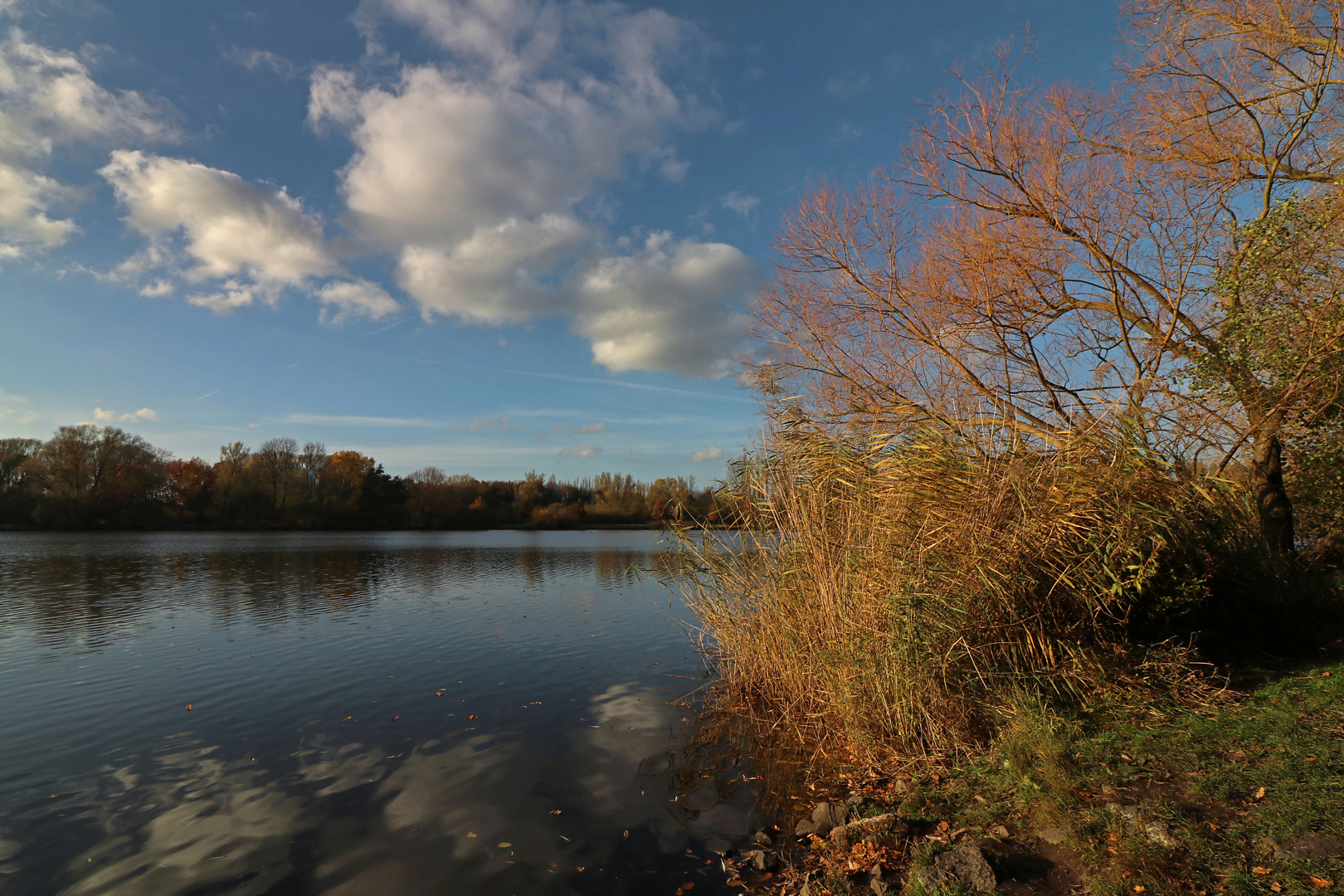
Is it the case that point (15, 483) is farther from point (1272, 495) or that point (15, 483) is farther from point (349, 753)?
point (1272, 495)

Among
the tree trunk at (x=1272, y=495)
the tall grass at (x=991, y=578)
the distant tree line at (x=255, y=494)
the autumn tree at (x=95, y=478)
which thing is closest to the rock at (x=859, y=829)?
the tall grass at (x=991, y=578)

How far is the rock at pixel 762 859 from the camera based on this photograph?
15.8ft

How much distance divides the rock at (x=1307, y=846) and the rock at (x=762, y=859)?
3055 mm

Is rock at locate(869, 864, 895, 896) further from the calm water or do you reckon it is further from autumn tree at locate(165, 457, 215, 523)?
autumn tree at locate(165, 457, 215, 523)

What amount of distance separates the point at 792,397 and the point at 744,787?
464cm

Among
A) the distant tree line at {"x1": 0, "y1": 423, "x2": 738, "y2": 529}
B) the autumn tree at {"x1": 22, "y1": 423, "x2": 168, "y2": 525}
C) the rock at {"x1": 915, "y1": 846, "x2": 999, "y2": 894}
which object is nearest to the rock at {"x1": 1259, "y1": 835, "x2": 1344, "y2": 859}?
the rock at {"x1": 915, "y1": 846, "x2": 999, "y2": 894}

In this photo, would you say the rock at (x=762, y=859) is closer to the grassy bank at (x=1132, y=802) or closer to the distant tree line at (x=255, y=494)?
the grassy bank at (x=1132, y=802)

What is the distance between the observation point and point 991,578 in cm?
572

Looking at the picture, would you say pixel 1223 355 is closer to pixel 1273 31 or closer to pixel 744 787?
pixel 1273 31

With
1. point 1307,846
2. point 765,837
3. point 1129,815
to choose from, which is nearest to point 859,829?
point 765,837

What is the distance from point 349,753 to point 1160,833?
26.5ft

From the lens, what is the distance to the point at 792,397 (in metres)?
8.12

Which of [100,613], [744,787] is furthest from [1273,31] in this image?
[100,613]

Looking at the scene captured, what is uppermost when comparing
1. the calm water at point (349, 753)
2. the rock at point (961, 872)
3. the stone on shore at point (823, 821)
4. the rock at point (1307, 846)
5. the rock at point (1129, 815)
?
the rock at point (1307, 846)
